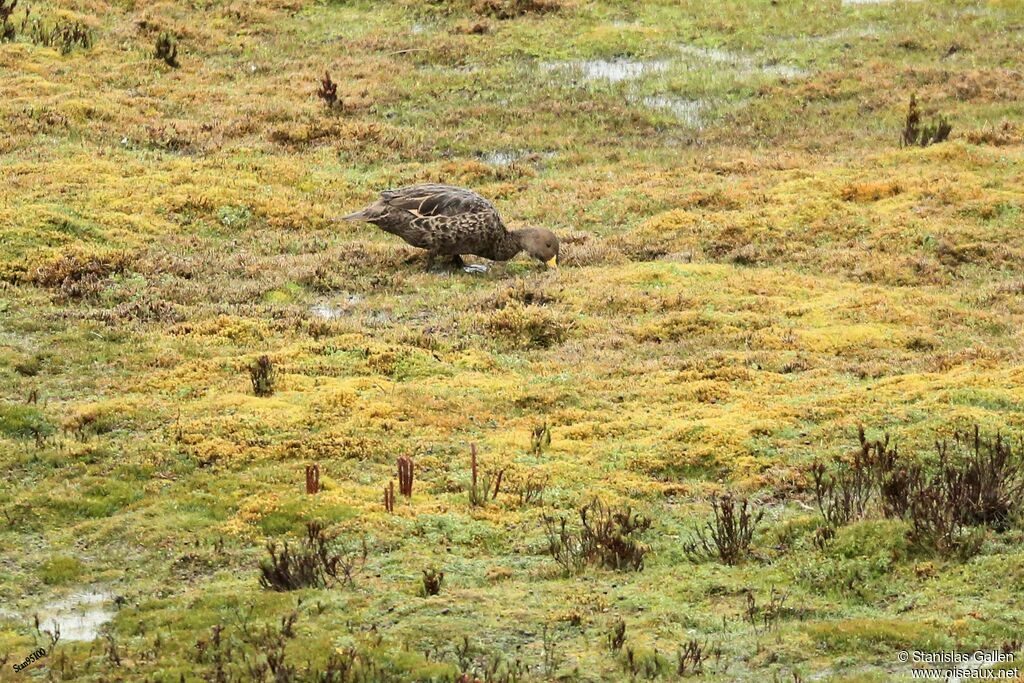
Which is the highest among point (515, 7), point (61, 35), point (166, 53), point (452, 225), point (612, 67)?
point (515, 7)

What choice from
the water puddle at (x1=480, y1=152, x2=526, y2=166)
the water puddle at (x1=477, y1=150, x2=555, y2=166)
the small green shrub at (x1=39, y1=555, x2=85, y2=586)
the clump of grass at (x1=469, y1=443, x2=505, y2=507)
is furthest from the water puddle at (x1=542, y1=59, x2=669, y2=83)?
the small green shrub at (x1=39, y1=555, x2=85, y2=586)

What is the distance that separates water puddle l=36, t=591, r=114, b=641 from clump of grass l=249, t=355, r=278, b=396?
14.4 feet

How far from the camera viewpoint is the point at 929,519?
962 cm

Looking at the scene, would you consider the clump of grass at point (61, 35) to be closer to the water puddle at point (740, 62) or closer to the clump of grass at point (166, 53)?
the clump of grass at point (166, 53)

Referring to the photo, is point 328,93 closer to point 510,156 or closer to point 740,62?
point 510,156

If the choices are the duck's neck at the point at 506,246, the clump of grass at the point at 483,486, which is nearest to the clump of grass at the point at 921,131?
the duck's neck at the point at 506,246

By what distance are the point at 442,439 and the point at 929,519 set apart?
4.91 m

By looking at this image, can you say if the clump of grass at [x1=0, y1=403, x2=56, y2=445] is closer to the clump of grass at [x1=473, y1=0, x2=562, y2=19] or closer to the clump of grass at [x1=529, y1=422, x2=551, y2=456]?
the clump of grass at [x1=529, y1=422, x2=551, y2=456]

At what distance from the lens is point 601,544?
9766mm

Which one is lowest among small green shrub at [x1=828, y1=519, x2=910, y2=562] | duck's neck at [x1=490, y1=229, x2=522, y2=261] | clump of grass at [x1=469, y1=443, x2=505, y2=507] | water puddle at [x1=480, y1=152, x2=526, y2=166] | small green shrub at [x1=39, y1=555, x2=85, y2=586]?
small green shrub at [x1=39, y1=555, x2=85, y2=586]

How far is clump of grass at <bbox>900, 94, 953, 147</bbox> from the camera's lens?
24859mm

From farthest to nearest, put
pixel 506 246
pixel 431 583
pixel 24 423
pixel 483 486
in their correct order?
pixel 506 246 < pixel 24 423 < pixel 483 486 < pixel 431 583

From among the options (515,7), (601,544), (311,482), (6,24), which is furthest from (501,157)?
(601,544)

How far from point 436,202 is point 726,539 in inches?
411
